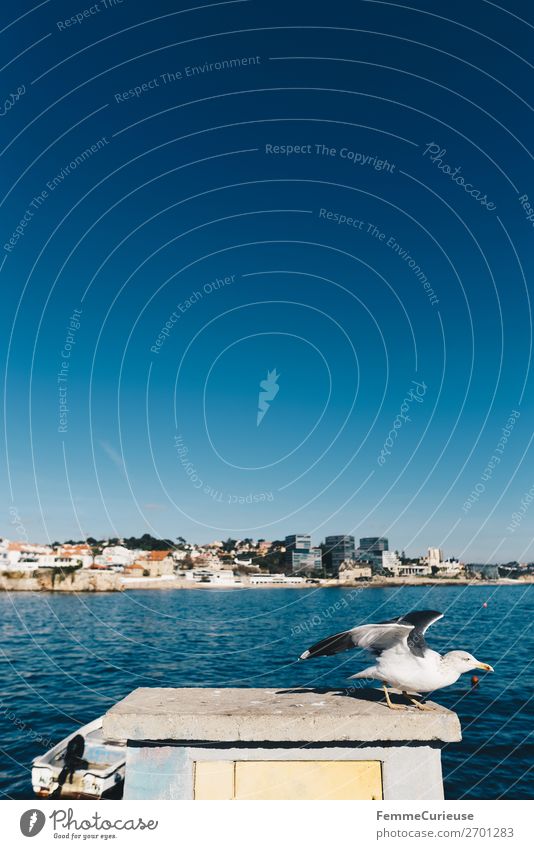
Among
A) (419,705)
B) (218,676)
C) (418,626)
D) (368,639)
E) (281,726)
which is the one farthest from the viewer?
(218,676)

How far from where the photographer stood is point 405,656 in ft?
22.9

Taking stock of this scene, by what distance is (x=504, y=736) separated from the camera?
2372cm

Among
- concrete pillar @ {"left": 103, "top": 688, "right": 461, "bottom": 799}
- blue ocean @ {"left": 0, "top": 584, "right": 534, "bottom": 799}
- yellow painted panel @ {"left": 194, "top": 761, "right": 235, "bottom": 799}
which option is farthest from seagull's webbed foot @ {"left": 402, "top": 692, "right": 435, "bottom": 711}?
blue ocean @ {"left": 0, "top": 584, "right": 534, "bottom": 799}

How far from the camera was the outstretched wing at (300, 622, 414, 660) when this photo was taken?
23.3ft

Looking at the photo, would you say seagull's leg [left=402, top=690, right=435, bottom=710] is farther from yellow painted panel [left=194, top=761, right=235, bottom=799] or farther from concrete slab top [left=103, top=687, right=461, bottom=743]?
yellow painted panel [left=194, top=761, right=235, bottom=799]

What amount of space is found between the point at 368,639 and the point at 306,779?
1863mm

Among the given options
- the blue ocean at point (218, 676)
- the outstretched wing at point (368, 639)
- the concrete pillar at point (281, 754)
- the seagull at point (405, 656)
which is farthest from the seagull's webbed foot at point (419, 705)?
the blue ocean at point (218, 676)

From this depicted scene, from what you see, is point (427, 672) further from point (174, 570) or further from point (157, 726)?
point (174, 570)

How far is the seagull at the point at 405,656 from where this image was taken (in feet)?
22.6

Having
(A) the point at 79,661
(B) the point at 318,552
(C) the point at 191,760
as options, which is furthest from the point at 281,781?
(B) the point at 318,552

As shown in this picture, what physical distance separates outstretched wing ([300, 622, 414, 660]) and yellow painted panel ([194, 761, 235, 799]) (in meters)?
1.64

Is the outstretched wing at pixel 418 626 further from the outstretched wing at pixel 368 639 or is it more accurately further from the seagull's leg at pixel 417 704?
the seagull's leg at pixel 417 704

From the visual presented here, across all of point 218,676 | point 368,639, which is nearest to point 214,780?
point 368,639

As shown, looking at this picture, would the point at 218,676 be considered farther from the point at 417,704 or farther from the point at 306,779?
the point at 306,779
